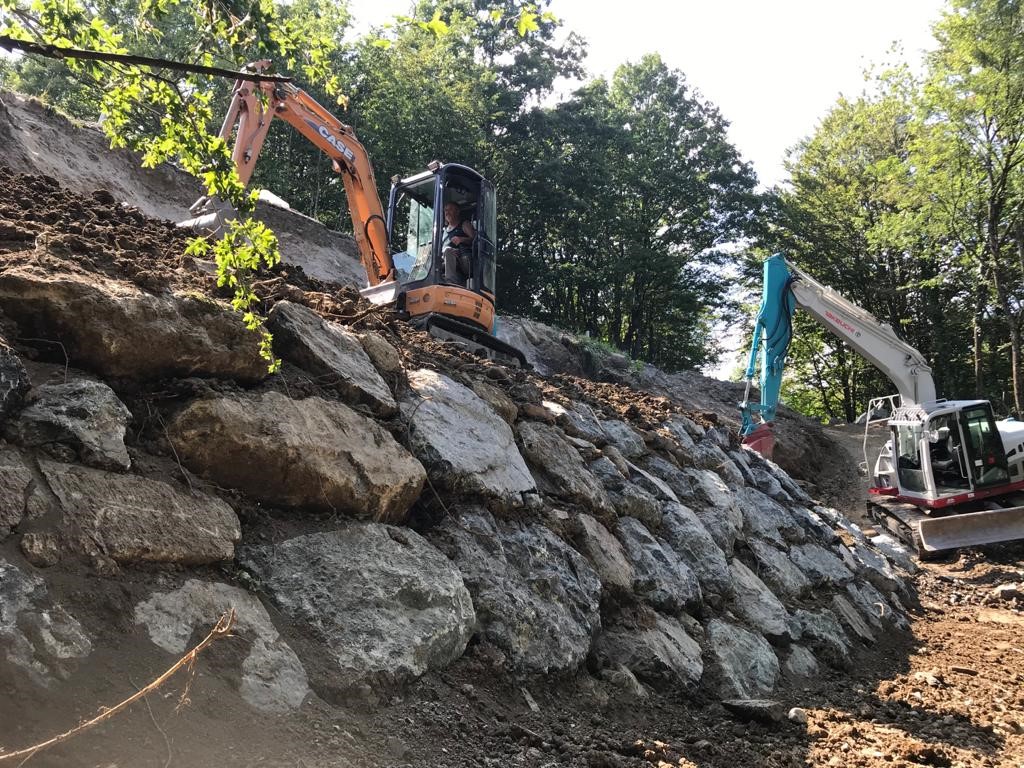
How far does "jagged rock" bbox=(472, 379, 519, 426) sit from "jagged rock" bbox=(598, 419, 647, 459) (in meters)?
1.52

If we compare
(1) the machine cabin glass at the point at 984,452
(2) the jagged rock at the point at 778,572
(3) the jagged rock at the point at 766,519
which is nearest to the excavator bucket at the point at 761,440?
(1) the machine cabin glass at the point at 984,452

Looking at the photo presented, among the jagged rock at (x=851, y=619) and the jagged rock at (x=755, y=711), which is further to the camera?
the jagged rock at (x=851, y=619)

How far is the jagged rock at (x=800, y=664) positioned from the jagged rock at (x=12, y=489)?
16.7ft

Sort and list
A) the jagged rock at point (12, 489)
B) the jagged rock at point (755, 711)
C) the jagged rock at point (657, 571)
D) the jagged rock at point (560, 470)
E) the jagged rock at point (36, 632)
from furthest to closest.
→ the jagged rock at point (560, 470) < the jagged rock at point (657, 571) < the jagged rock at point (755, 711) < the jagged rock at point (12, 489) < the jagged rock at point (36, 632)

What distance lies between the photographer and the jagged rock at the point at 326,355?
448 cm

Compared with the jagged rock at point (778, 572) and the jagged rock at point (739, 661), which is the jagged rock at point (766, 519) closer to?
the jagged rock at point (778, 572)

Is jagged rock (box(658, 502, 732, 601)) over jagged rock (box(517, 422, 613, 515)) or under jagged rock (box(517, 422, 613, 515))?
under

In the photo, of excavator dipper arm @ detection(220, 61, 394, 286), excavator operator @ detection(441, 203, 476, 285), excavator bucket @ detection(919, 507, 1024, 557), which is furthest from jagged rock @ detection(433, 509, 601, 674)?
excavator bucket @ detection(919, 507, 1024, 557)

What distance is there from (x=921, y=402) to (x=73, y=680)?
47.9ft

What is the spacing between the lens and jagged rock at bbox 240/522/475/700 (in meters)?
3.15

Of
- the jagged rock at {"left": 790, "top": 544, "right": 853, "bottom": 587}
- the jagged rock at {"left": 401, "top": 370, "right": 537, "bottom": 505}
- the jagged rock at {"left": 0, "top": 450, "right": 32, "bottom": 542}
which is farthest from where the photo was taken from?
the jagged rock at {"left": 790, "top": 544, "right": 853, "bottom": 587}

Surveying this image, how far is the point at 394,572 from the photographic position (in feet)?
12.0

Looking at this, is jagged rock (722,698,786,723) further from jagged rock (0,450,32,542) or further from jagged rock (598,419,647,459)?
jagged rock (0,450,32,542)

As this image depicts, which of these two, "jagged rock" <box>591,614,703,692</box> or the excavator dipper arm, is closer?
"jagged rock" <box>591,614,703,692</box>
